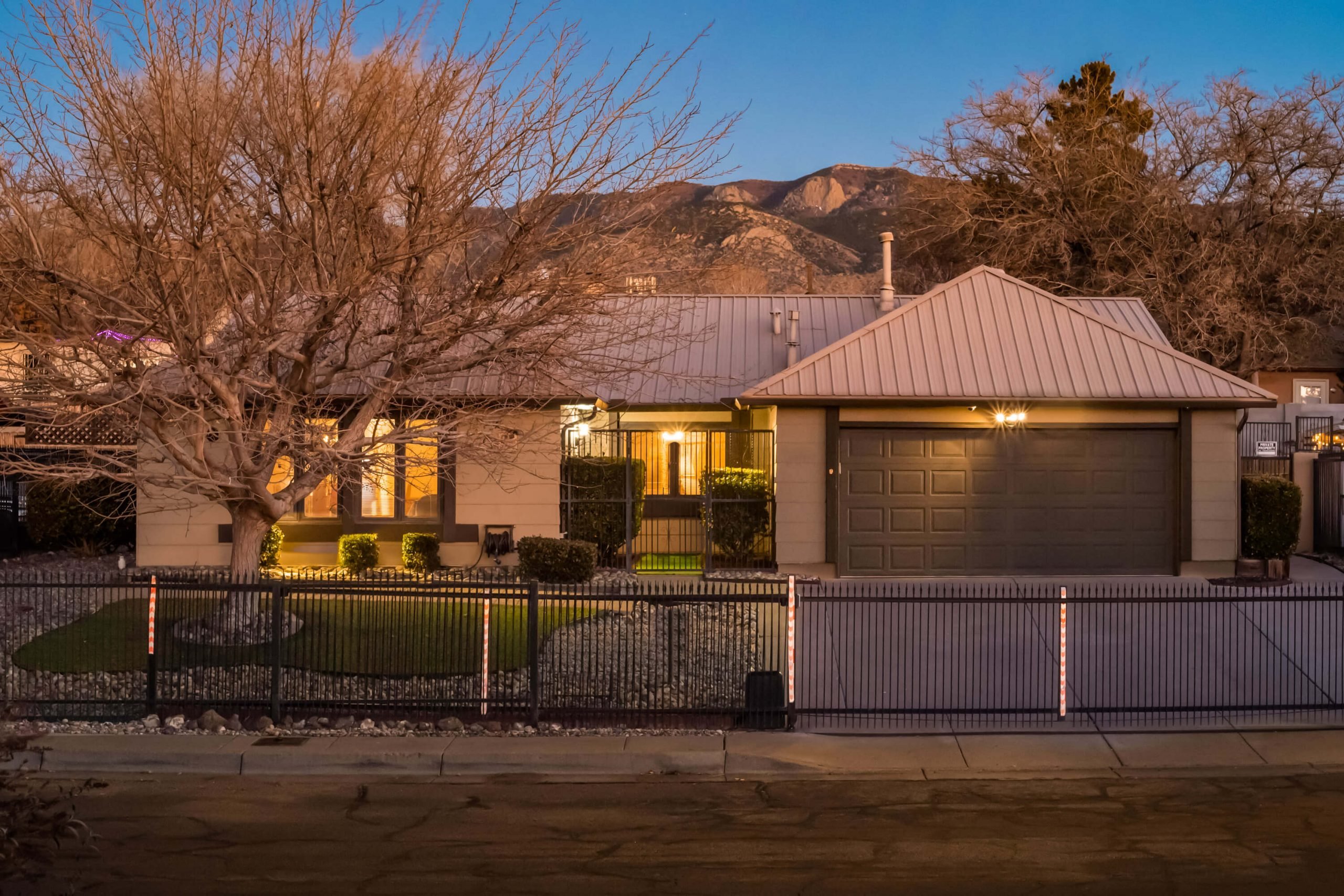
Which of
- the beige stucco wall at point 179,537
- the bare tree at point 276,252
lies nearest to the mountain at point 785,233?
the bare tree at point 276,252

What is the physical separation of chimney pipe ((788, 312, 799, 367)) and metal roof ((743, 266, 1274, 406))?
2.49m

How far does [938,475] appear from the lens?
1891 centimetres

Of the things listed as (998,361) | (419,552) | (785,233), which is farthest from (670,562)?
(785,233)

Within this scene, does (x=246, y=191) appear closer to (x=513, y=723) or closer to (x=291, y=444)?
(x=291, y=444)

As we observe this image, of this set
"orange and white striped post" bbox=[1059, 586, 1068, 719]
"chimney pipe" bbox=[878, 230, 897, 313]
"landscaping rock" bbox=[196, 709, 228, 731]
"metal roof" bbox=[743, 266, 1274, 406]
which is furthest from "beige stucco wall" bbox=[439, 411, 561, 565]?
"orange and white striped post" bbox=[1059, 586, 1068, 719]

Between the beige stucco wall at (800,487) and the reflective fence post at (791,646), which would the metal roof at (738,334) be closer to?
the beige stucco wall at (800,487)

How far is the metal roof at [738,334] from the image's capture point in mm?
21609

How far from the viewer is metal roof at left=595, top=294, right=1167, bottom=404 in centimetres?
2161

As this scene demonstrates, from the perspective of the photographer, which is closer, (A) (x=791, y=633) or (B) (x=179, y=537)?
(A) (x=791, y=633)

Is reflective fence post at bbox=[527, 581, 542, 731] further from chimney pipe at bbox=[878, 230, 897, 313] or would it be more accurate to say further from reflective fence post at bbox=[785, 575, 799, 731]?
chimney pipe at bbox=[878, 230, 897, 313]

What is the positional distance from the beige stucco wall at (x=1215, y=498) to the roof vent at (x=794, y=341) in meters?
6.78

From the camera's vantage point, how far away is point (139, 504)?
19.0m

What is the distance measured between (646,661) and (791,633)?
2.26m

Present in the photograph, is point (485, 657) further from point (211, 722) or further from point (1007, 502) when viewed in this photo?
point (1007, 502)
